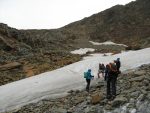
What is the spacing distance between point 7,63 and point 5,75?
5.77m

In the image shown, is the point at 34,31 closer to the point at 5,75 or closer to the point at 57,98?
the point at 5,75

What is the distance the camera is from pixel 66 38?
9344 cm

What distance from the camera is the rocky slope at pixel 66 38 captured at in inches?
1871

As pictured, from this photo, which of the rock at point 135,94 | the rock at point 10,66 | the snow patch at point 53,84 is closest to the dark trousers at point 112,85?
the rock at point 135,94

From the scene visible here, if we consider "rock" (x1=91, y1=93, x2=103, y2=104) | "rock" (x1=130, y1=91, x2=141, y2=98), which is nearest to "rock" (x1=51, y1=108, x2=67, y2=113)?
"rock" (x1=91, y1=93, x2=103, y2=104)

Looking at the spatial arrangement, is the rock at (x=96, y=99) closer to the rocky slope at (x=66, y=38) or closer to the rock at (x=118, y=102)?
the rock at (x=118, y=102)

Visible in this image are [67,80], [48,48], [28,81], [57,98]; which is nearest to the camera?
[57,98]

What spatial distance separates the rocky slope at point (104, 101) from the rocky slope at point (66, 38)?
15.5 m

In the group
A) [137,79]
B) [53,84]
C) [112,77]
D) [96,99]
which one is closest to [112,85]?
[112,77]

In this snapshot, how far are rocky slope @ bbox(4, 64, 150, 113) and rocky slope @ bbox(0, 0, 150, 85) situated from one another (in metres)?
15.5

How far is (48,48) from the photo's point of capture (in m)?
67.8

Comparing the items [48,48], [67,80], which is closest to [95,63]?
[67,80]

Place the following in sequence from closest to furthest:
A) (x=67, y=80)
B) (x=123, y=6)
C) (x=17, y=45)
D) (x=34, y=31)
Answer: (x=67, y=80), (x=17, y=45), (x=34, y=31), (x=123, y=6)

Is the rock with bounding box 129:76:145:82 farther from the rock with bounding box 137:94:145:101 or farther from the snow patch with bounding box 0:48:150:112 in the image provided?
the snow patch with bounding box 0:48:150:112
